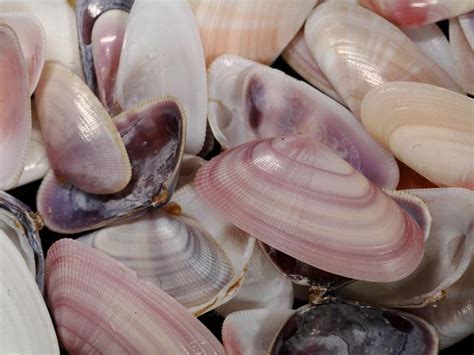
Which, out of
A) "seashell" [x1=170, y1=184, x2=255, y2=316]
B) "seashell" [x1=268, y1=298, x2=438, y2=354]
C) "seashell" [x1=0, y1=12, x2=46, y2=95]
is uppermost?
"seashell" [x1=0, y1=12, x2=46, y2=95]

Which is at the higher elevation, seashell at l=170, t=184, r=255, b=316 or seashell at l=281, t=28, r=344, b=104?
seashell at l=281, t=28, r=344, b=104

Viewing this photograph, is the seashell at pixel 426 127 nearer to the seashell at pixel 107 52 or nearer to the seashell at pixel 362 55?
the seashell at pixel 362 55

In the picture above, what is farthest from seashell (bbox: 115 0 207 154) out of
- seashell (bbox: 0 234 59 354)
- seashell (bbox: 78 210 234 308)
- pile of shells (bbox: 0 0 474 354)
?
seashell (bbox: 0 234 59 354)

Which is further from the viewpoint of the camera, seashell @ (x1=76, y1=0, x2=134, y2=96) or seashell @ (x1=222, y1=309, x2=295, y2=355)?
seashell @ (x1=76, y1=0, x2=134, y2=96)

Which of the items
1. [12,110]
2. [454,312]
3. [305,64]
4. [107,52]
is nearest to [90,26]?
[107,52]

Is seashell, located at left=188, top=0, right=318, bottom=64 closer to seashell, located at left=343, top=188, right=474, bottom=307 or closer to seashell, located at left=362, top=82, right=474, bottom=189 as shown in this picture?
seashell, located at left=362, top=82, right=474, bottom=189
